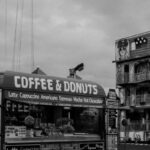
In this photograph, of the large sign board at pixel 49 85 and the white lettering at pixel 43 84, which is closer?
the large sign board at pixel 49 85

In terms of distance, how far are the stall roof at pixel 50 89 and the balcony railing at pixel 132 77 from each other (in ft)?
122

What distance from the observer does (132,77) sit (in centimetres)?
4794

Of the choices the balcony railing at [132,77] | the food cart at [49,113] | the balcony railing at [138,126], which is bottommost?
the balcony railing at [138,126]

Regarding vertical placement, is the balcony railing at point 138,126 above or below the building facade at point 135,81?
below

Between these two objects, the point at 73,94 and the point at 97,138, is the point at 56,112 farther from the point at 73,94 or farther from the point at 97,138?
the point at 97,138

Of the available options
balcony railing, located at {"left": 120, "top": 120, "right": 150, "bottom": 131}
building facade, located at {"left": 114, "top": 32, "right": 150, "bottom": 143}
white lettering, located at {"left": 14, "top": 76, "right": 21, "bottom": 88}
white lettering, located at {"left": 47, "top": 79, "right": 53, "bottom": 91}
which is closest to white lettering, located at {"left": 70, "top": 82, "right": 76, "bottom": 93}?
white lettering, located at {"left": 47, "top": 79, "right": 53, "bottom": 91}

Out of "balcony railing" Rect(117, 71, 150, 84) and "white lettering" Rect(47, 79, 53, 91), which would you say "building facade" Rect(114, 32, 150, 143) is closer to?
"balcony railing" Rect(117, 71, 150, 84)

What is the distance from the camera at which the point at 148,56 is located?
4575 centimetres

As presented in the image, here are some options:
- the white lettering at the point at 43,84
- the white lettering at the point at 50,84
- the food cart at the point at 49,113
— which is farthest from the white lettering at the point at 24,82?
the white lettering at the point at 50,84

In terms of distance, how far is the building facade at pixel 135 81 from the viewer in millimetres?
44625

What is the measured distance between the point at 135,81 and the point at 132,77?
0.83 m

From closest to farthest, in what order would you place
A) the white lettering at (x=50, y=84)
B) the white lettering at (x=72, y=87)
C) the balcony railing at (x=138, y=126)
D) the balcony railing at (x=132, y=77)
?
1. the white lettering at (x=50, y=84)
2. the white lettering at (x=72, y=87)
3. the balcony railing at (x=138, y=126)
4. the balcony railing at (x=132, y=77)

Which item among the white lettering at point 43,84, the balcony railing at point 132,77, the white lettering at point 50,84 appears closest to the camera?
the white lettering at point 43,84

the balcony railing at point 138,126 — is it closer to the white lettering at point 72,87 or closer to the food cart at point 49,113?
the food cart at point 49,113
